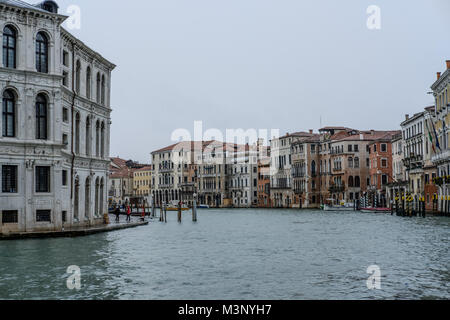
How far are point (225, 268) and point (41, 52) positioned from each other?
13618 millimetres

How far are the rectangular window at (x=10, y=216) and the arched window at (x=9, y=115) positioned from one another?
3024 mm

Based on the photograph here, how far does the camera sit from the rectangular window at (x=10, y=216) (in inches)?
972

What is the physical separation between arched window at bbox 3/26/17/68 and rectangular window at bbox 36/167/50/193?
4.33 meters

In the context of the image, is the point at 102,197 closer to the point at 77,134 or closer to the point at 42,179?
the point at 77,134

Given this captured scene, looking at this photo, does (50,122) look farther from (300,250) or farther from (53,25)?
(300,250)

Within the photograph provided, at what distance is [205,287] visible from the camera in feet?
46.4

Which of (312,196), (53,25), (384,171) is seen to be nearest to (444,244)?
(53,25)

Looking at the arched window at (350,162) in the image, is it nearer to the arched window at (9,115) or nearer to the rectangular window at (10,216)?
the arched window at (9,115)

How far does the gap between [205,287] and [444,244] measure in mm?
13345

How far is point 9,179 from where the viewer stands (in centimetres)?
2475

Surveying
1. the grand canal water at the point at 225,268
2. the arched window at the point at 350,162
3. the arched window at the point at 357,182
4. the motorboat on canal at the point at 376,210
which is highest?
the arched window at the point at 350,162

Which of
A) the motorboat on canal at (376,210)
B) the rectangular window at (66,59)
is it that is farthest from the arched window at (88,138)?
the motorboat on canal at (376,210)

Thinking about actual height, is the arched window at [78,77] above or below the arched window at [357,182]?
above
